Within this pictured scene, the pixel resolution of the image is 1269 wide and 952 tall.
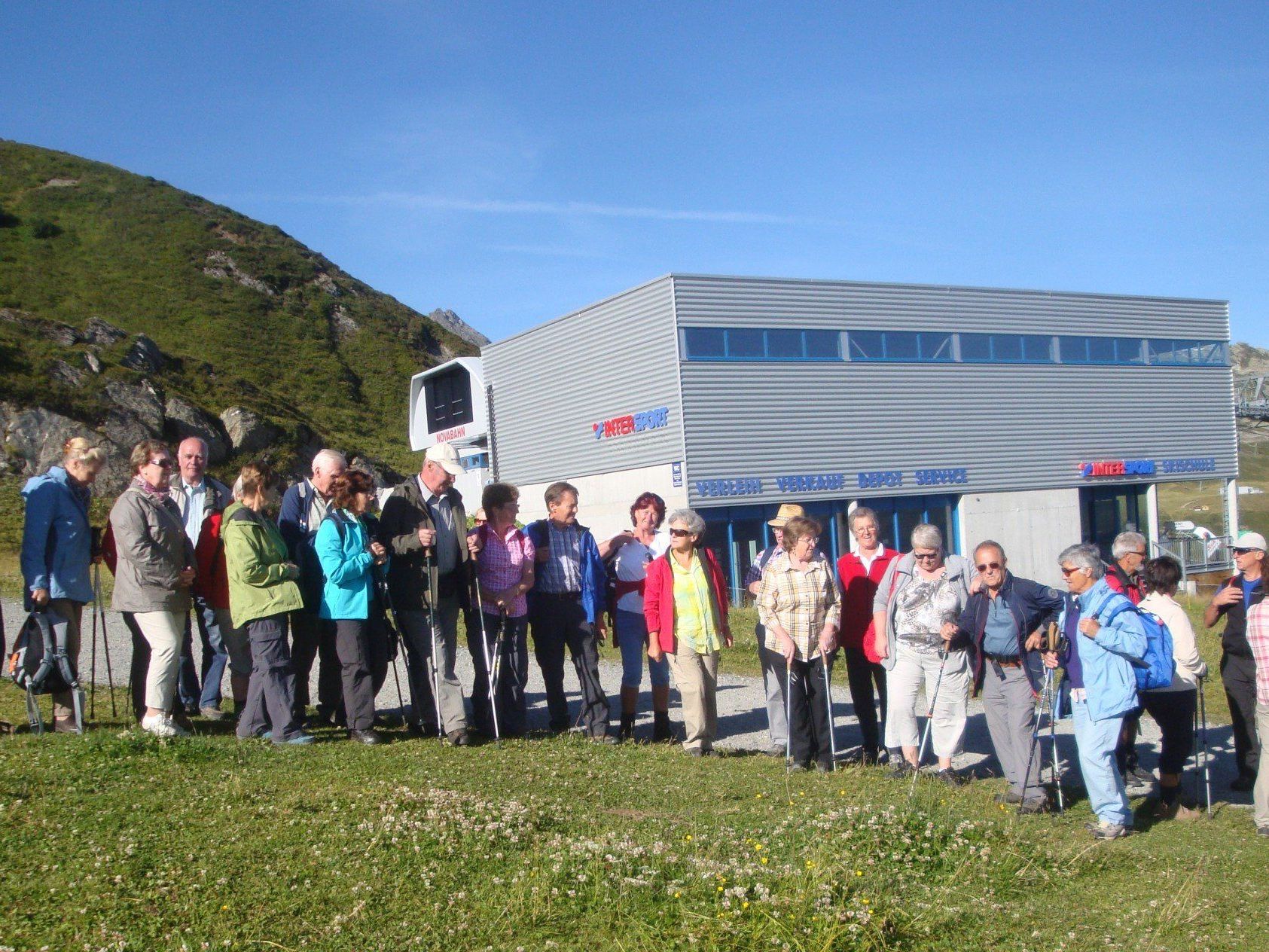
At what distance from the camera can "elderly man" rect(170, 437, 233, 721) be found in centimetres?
816

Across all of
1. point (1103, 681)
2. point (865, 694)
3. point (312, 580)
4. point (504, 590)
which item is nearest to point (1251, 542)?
point (1103, 681)

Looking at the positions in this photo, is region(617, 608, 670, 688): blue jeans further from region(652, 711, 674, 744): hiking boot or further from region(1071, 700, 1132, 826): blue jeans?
region(1071, 700, 1132, 826): blue jeans

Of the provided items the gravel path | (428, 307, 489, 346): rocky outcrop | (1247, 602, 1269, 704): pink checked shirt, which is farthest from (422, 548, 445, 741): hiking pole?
(428, 307, 489, 346): rocky outcrop

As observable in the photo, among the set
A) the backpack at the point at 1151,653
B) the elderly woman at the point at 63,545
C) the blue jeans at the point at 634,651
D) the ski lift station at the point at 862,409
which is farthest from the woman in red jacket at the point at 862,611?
the ski lift station at the point at 862,409

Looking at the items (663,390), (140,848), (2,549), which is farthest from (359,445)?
(140,848)

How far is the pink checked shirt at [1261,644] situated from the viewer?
6.88 m

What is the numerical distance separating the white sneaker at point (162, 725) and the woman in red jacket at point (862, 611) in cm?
477

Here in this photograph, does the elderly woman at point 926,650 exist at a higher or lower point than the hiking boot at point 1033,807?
higher

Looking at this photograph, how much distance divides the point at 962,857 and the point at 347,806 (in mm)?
3075

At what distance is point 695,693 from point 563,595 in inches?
52.6

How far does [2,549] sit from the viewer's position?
27.2 m

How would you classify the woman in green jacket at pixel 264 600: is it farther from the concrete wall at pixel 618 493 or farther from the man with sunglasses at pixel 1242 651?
the concrete wall at pixel 618 493

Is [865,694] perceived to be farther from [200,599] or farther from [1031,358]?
[1031,358]

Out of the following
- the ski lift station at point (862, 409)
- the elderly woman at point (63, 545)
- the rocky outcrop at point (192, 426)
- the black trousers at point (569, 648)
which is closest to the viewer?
the elderly woman at point (63, 545)
